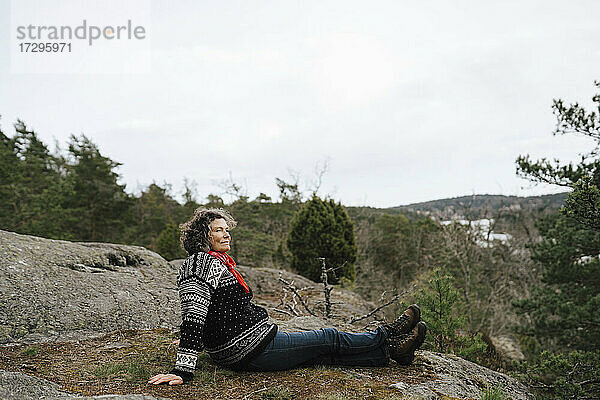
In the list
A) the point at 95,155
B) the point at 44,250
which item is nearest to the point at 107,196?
the point at 95,155

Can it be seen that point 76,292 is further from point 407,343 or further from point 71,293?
point 407,343

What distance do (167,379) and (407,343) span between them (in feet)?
6.14

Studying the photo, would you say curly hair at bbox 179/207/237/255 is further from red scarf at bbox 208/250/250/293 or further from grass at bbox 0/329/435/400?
grass at bbox 0/329/435/400

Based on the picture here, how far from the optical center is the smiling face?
3334 mm

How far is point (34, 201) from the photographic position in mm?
13102

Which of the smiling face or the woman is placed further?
the smiling face

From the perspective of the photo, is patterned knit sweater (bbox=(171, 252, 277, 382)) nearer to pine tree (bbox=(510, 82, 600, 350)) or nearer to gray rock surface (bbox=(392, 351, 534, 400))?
gray rock surface (bbox=(392, 351, 534, 400))

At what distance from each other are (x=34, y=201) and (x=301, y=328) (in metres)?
11.9

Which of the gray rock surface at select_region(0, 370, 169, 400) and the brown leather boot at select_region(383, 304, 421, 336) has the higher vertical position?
the brown leather boot at select_region(383, 304, 421, 336)

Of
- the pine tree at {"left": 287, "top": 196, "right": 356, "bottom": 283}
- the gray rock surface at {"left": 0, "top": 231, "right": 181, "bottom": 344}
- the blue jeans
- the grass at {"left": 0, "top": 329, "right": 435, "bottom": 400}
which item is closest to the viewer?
the grass at {"left": 0, "top": 329, "right": 435, "bottom": 400}

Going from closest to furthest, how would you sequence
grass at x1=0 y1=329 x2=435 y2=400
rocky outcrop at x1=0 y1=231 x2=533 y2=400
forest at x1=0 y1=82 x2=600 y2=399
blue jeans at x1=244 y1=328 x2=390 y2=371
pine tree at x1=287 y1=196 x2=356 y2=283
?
grass at x1=0 y1=329 x2=435 y2=400, blue jeans at x1=244 y1=328 x2=390 y2=371, rocky outcrop at x1=0 y1=231 x2=533 y2=400, forest at x1=0 y1=82 x2=600 y2=399, pine tree at x1=287 y1=196 x2=356 y2=283

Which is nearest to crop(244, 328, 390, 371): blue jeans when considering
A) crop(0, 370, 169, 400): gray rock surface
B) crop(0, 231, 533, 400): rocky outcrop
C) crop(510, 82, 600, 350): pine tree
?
crop(0, 231, 533, 400): rocky outcrop

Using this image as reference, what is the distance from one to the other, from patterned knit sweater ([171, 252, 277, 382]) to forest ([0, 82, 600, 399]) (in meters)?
2.67

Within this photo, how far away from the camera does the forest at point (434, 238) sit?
564 cm
